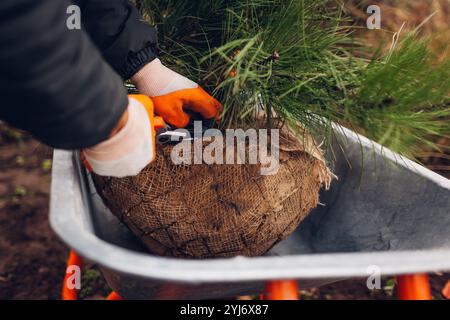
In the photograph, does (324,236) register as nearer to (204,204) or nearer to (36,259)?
(204,204)

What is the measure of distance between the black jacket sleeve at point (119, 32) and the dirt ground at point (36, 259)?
556 mm

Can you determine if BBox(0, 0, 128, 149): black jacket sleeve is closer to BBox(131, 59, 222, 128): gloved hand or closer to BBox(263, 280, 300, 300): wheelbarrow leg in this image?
BBox(131, 59, 222, 128): gloved hand

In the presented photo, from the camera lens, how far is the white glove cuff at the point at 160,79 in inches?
33.5

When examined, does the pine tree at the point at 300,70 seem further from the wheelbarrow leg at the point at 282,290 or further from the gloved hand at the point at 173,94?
the wheelbarrow leg at the point at 282,290

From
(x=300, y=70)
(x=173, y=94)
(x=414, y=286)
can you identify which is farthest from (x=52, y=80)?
(x=414, y=286)

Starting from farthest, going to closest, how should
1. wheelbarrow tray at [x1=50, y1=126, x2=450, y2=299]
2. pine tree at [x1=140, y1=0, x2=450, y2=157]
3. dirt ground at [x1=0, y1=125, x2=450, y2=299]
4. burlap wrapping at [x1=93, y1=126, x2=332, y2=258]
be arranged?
dirt ground at [x1=0, y1=125, x2=450, y2=299], burlap wrapping at [x1=93, y1=126, x2=332, y2=258], pine tree at [x1=140, y1=0, x2=450, y2=157], wheelbarrow tray at [x1=50, y1=126, x2=450, y2=299]

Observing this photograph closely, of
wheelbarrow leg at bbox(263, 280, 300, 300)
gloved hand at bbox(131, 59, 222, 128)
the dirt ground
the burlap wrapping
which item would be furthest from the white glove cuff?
the dirt ground

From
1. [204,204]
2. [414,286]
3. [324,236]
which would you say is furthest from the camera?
[324,236]

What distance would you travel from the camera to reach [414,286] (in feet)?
2.34

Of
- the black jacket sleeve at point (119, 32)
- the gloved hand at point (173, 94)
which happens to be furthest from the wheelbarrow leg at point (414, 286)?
the black jacket sleeve at point (119, 32)

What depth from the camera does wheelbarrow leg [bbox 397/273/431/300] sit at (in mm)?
712

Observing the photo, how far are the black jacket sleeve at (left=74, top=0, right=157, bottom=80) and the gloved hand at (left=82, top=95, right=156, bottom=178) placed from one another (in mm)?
108

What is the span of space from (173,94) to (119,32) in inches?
5.5

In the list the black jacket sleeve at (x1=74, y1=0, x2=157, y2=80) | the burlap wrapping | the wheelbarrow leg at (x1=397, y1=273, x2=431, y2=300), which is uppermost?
the black jacket sleeve at (x1=74, y1=0, x2=157, y2=80)
